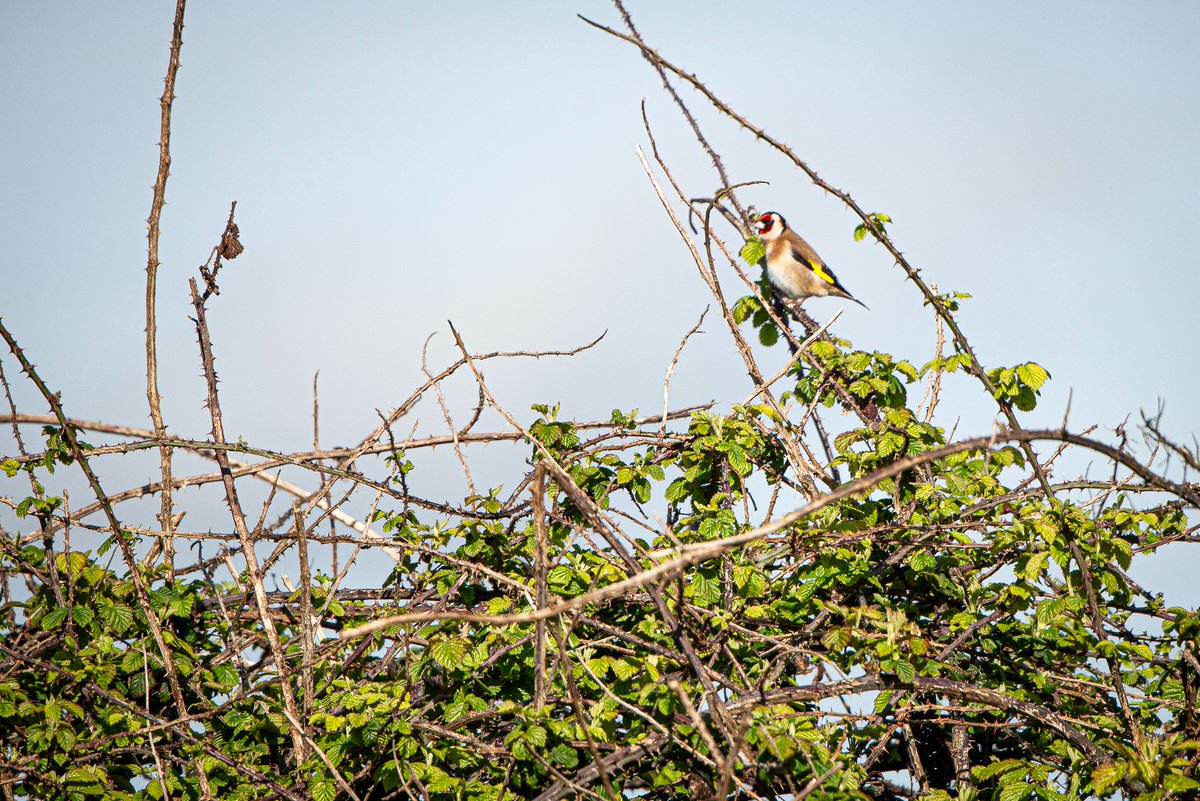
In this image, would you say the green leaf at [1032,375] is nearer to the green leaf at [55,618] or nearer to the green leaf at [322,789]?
the green leaf at [322,789]

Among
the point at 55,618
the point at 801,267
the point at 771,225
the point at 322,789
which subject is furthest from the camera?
the point at 771,225

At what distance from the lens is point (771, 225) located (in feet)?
29.3

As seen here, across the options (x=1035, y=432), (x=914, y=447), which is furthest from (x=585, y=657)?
(x=1035, y=432)

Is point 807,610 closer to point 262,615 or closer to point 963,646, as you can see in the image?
point 963,646

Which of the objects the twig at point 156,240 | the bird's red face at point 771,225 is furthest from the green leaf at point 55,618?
the bird's red face at point 771,225

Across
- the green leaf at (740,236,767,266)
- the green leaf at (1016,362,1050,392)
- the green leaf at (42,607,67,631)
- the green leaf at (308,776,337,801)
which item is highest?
the green leaf at (740,236,767,266)

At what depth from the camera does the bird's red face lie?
8684mm

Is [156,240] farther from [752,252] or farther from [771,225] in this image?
[771,225]

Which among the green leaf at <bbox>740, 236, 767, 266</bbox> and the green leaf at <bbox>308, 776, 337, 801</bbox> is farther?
the green leaf at <bbox>740, 236, 767, 266</bbox>

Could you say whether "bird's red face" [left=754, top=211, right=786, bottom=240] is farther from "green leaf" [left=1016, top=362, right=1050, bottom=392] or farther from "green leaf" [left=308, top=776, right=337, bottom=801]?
"green leaf" [left=308, top=776, right=337, bottom=801]

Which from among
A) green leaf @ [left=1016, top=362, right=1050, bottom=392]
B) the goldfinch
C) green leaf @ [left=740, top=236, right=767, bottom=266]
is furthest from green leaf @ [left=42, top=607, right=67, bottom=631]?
the goldfinch

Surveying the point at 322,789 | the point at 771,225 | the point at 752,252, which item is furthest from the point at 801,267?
the point at 322,789

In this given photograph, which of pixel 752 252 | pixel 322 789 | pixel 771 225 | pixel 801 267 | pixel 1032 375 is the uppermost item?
pixel 771 225

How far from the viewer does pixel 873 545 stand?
12.4 ft
